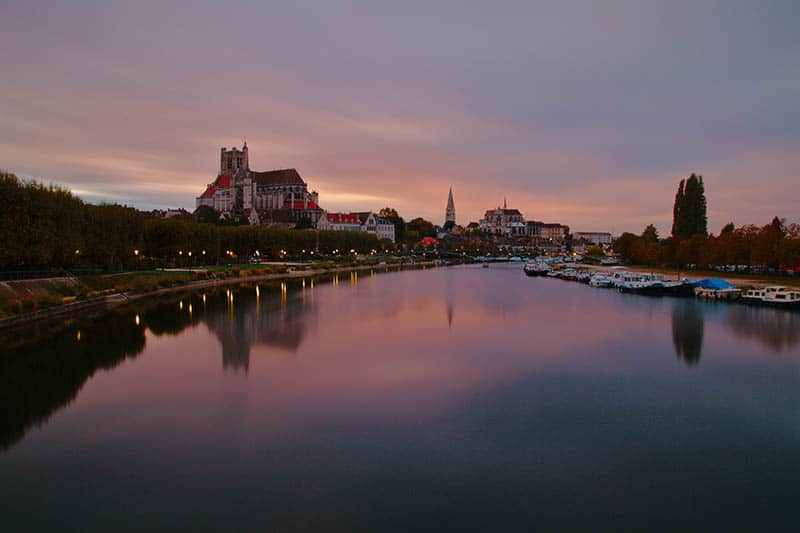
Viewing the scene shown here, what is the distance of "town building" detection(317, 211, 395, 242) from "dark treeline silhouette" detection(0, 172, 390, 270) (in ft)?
175

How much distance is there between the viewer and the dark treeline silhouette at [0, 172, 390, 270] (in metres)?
28.0

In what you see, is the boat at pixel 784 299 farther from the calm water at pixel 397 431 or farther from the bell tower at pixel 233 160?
the bell tower at pixel 233 160

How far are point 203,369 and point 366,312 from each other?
14.2 meters

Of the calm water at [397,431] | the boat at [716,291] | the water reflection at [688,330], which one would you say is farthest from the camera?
the boat at [716,291]

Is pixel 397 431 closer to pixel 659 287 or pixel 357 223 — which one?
pixel 659 287

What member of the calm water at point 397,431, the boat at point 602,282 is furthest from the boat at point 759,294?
the boat at point 602,282

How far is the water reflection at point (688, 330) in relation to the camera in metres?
19.3

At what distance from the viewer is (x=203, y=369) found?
54.7 ft

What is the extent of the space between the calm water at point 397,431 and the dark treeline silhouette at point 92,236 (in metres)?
9.49

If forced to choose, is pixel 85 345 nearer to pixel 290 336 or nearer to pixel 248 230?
pixel 290 336

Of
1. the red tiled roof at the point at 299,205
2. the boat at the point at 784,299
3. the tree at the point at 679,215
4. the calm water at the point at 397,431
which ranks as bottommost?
the calm water at the point at 397,431

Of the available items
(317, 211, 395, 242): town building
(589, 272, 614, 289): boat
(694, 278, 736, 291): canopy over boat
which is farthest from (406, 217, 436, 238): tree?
(694, 278, 736, 291): canopy over boat

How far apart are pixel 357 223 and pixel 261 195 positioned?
82.7ft

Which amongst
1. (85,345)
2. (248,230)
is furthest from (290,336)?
(248,230)
